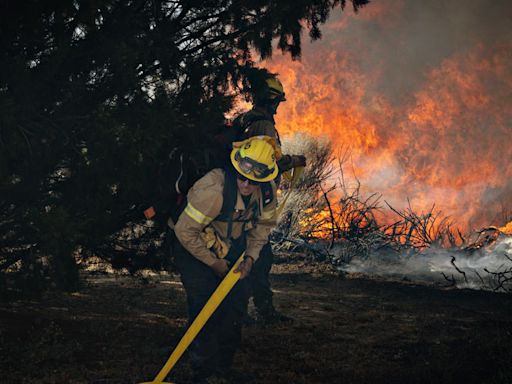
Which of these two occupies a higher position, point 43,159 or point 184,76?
point 184,76

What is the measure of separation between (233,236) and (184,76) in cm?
165

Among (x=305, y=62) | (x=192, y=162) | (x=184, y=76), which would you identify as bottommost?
(x=192, y=162)

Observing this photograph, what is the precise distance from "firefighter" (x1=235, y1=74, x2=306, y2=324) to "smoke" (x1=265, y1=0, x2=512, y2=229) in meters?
7.95

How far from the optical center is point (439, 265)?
28.3 feet

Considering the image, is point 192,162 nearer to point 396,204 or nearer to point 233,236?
point 233,236

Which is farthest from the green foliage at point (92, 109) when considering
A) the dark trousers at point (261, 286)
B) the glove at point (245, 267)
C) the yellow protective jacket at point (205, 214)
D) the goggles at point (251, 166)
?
the dark trousers at point (261, 286)

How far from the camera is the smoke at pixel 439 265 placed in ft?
26.0

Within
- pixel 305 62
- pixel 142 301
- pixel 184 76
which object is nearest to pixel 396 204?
pixel 305 62

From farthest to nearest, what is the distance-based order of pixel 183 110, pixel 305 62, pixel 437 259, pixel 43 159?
pixel 305 62 < pixel 437 259 < pixel 183 110 < pixel 43 159

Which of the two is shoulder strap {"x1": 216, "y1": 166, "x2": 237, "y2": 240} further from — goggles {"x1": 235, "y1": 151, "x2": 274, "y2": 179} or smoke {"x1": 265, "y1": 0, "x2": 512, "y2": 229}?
smoke {"x1": 265, "y1": 0, "x2": 512, "y2": 229}

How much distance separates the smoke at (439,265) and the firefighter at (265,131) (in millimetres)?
3419

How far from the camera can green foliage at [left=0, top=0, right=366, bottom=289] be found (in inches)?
132

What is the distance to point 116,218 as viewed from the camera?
419 cm

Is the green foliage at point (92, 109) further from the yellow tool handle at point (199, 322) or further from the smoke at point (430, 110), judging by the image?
the smoke at point (430, 110)
